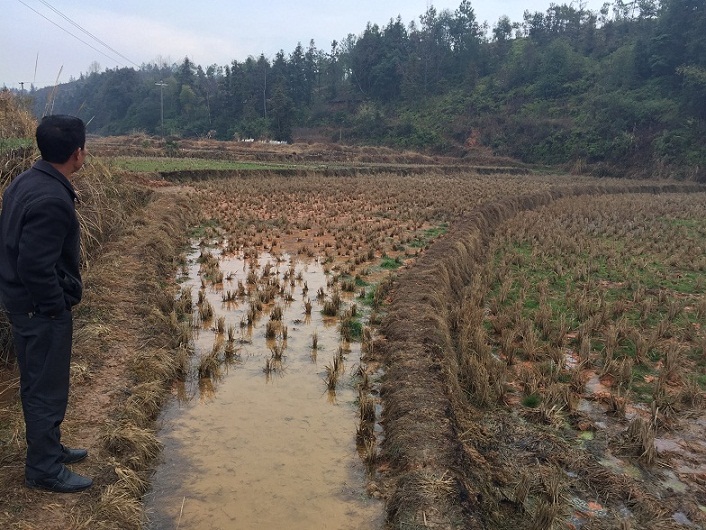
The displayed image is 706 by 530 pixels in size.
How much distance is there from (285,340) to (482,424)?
282 centimetres

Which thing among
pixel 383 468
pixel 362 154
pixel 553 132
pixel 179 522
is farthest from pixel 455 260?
pixel 553 132

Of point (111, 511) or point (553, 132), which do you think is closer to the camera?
point (111, 511)

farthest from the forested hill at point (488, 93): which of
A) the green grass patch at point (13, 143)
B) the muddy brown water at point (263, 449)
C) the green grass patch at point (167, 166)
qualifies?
the muddy brown water at point (263, 449)

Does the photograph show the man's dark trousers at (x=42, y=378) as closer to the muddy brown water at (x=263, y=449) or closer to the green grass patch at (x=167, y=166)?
the muddy brown water at (x=263, y=449)

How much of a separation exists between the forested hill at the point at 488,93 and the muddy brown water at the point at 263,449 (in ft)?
120

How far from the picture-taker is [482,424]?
198 inches

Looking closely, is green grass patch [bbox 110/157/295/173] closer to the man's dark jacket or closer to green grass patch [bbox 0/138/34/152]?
green grass patch [bbox 0/138/34/152]

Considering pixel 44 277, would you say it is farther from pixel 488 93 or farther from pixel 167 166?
pixel 488 93

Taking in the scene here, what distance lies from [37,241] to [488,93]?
196 ft

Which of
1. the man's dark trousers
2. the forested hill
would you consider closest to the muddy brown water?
the man's dark trousers

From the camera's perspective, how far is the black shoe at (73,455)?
3.57 meters

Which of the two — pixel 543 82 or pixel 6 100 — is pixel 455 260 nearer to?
pixel 6 100

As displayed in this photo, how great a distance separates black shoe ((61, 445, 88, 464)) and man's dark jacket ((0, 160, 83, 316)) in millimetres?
1188

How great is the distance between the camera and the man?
2.84m
